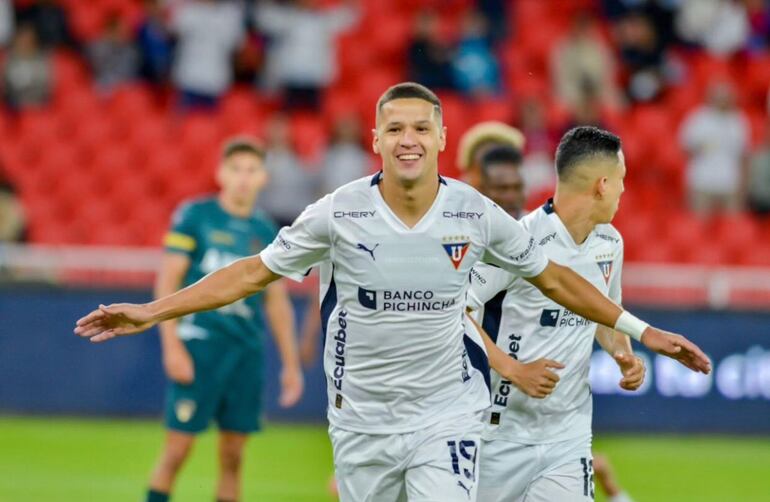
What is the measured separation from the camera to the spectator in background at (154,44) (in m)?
17.8

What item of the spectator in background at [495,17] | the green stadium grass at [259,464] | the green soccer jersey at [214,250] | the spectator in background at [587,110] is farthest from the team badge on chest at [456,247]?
the spectator in background at [495,17]

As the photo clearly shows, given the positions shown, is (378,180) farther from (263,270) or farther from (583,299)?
(583,299)

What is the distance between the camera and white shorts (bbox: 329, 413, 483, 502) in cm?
591

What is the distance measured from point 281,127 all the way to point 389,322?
10.6 metres

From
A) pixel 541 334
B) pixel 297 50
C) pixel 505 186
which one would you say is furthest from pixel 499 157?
pixel 297 50

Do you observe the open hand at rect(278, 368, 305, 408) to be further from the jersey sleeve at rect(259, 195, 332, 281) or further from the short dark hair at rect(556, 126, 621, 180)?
the jersey sleeve at rect(259, 195, 332, 281)

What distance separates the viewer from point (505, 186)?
26.1ft

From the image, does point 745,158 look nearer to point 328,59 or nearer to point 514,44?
point 514,44

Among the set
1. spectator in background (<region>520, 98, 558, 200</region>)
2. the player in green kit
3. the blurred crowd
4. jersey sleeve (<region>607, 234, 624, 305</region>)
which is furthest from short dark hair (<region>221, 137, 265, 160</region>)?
the blurred crowd

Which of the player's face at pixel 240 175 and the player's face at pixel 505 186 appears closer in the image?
the player's face at pixel 505 186

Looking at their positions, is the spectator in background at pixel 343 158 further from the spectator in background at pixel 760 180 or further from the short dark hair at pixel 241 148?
the short dark hair at pixel 241 148

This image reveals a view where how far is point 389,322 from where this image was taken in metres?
5.98

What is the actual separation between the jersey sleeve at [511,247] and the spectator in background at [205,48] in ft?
39.0

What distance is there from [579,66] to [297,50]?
3.35 meters
